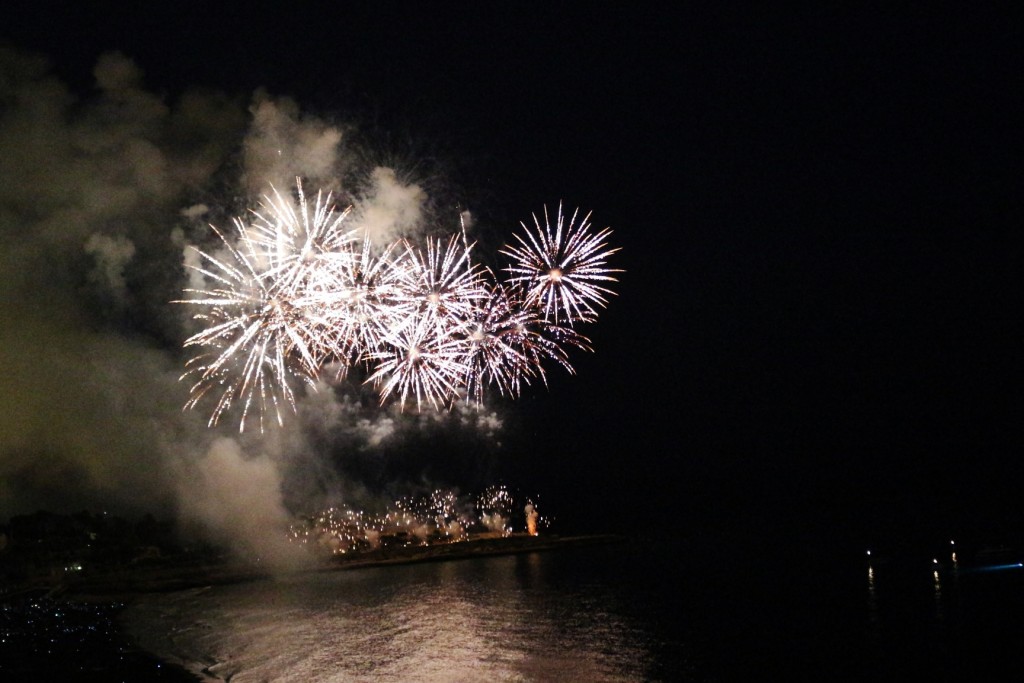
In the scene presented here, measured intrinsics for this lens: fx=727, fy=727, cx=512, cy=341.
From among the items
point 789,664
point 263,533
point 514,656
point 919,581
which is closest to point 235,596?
point 263,533

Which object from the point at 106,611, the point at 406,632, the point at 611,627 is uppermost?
the point at 406,632

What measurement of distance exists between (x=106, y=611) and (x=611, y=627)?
30.5 metres

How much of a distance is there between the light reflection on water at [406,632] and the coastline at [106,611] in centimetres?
172

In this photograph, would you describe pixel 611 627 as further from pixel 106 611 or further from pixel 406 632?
pixel 106 611

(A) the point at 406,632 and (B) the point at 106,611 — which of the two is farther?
(B) the point at 106,611

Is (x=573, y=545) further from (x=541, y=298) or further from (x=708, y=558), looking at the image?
(x=541, y=298)

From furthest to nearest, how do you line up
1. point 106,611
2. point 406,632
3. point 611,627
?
point 106,611, point 406,632, point 611,627

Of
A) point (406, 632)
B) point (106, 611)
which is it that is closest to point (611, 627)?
point (406, 632)

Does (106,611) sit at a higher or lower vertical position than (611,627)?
lower

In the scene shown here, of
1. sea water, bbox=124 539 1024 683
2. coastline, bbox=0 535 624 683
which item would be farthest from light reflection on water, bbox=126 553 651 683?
coastline, bbox=0 535 624 683

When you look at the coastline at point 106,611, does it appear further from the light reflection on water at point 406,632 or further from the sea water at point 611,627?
the sea water at point 611,627

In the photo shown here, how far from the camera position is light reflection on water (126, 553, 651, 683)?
2238cm

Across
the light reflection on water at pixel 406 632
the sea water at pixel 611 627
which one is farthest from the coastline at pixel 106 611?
the sea water at pixel 611 627

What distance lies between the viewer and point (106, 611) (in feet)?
138
